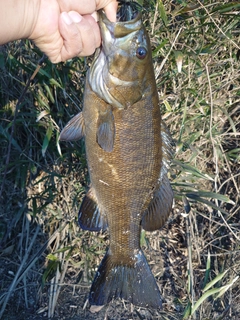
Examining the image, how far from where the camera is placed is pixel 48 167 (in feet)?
9.89

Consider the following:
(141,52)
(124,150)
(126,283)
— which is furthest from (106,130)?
(126,283)

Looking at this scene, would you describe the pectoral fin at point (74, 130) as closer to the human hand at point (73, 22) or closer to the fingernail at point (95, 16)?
the human hand at point (73, 22)

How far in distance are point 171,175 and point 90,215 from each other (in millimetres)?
→ 938

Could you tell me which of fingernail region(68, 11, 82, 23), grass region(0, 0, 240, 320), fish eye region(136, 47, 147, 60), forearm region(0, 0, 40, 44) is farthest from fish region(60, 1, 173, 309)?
grass region(0, 0, 240, 320)

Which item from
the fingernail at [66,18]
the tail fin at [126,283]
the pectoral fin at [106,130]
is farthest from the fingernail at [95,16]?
the tail fin at [126,283]

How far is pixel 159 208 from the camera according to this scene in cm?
200

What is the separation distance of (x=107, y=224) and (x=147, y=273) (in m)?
0.32

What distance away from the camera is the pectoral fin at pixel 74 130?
1873 mm

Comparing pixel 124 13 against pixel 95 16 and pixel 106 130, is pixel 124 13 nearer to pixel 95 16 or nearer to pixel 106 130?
pixel 95 16

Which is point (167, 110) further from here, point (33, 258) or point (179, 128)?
point (33, 258)

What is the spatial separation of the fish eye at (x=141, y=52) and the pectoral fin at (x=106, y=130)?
0.26 metres

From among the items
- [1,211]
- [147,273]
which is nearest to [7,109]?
[1,211]

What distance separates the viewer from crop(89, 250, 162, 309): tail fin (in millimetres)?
2086

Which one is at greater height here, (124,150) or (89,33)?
(89,33)
